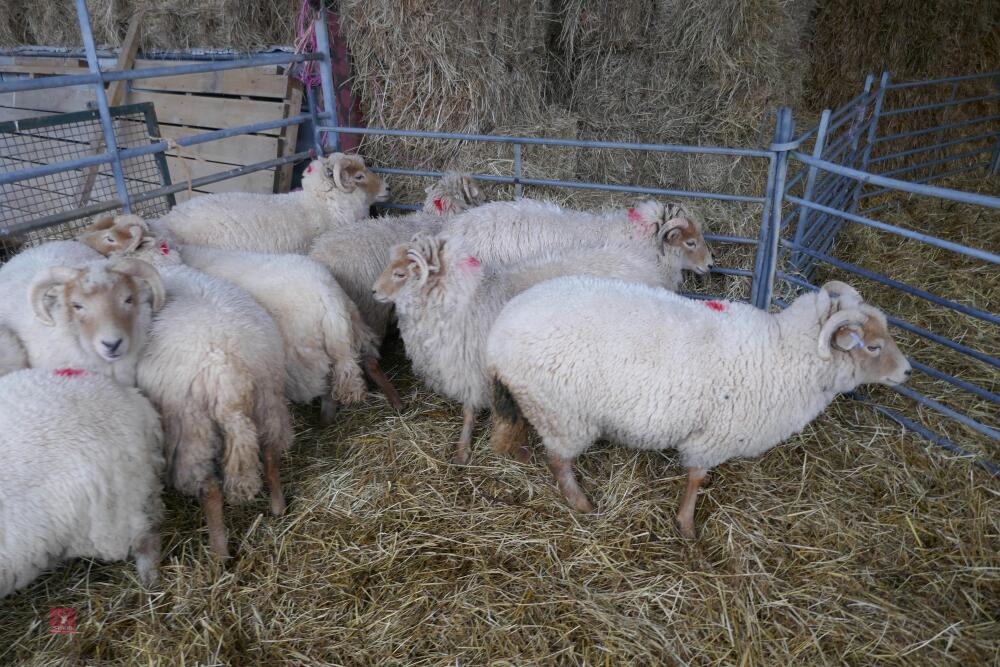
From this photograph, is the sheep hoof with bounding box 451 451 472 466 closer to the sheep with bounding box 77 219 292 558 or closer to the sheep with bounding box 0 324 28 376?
the sheep with bounding box 77 219 292 558

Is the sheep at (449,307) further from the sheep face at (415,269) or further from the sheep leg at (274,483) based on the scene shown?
the sheep leg at (274,483)

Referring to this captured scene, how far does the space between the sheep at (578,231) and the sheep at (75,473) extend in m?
2.61

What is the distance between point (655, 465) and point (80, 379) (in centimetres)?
306

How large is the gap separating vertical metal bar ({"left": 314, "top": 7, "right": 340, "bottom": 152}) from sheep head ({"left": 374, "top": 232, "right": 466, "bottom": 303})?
2.83m

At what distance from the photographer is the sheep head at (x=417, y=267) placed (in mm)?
3920

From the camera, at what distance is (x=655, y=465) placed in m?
3.90

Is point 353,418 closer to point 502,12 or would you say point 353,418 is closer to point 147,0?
point 502,12

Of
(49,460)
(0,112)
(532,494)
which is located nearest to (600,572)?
(532,494)

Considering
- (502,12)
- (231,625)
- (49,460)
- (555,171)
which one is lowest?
(231,625)

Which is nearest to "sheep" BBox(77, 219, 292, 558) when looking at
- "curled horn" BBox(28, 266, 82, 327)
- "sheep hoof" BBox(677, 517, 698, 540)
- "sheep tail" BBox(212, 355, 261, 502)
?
"sheep tail" BBox(212, 355, 261, 502)

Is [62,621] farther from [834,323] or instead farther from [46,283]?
[834,323]

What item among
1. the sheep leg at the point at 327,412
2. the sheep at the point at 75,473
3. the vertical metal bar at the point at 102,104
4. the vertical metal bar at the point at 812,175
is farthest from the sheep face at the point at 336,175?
the vertical metal bar at the point at 812,175

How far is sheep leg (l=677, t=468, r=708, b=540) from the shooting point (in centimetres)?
345

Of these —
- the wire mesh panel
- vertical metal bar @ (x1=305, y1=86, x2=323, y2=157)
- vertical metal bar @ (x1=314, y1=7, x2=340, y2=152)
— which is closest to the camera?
the wire mesh panel
